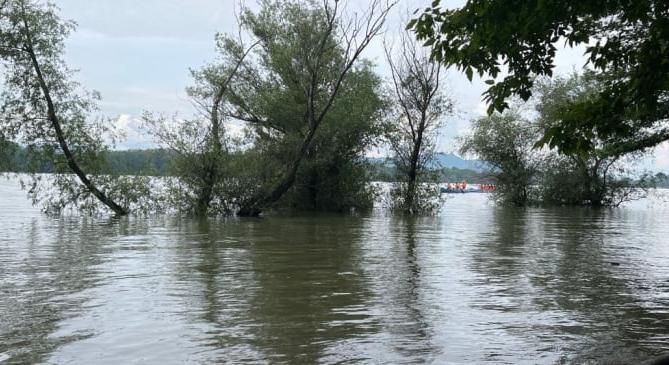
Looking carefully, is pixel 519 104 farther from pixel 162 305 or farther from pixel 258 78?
pixel 162 305

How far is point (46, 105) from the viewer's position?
3123cm

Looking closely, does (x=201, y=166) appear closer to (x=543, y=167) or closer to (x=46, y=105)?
(x=46, y=105)

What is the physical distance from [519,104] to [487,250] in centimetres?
4221

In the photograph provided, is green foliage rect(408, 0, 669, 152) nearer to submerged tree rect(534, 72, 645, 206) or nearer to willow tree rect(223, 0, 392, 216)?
willow tree rect(223, 0, 392, 216)

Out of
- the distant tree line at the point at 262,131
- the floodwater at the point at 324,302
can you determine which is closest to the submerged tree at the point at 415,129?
the distant tree line at the point at 262,131

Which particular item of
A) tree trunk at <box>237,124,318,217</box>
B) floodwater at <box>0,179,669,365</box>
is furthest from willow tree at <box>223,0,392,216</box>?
floodwater at <box>0,179,669,365</box>

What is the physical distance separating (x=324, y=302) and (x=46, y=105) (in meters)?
26.2

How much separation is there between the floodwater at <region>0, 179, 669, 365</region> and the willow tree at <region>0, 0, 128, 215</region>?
14.1m

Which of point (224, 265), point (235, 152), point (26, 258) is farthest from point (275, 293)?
point (235, 152)

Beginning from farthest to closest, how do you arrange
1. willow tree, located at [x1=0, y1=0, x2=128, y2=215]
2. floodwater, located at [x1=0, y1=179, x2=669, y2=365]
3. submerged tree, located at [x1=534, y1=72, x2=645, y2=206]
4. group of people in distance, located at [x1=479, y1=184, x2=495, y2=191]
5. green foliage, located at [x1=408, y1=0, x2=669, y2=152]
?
group of people in distance, located at [x1=479, y1=184, x2=495, y2=191], submerged tree, located at [x1=534, y1=72, x2=645, y2=206], willow tree, located at [x1=0, y1=0, x2=128, y2=215], green foliage, located at [x1=408, y1=0, x2=669, y2=152], floodwater, located at [x1=0, y1=179, x2=669, y2=365]

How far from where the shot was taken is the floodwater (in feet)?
22.1

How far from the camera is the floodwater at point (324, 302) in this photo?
6.73 m

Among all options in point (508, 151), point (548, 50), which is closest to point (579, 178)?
point (508, 151)

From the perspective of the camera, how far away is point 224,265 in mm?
13266
